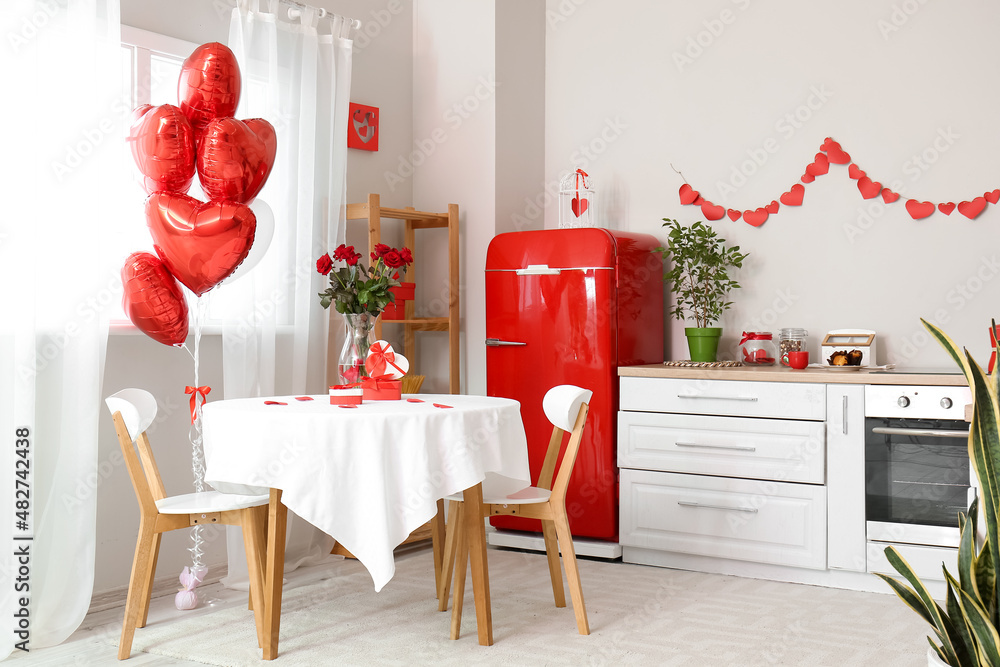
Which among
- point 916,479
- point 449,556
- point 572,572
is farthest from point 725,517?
point 449,556

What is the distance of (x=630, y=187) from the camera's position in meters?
4.74

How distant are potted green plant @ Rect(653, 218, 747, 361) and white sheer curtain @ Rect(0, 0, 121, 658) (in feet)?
8.18

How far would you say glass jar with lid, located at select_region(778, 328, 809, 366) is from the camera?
4125 mm

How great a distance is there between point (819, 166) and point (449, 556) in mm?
2466

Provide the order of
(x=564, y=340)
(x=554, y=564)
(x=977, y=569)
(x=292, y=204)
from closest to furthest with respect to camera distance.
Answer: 1. (x=977, y=569)
2. (x=554, y=564)
3. (x=292, y=204)
4. (x=564, y=340)

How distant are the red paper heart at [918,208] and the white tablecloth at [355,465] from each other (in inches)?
95.4

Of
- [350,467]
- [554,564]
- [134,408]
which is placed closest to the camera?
[350,467]

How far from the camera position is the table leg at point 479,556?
289 cm

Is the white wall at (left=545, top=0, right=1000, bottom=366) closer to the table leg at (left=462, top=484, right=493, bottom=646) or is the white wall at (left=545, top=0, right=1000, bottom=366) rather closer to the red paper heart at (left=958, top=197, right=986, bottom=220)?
the red paper heart at (left=958, top=197, right=986, bottom=220)

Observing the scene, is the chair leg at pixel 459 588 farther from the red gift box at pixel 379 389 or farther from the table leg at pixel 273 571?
the table leg at pixel 273 571

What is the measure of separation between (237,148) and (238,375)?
44.4 inches

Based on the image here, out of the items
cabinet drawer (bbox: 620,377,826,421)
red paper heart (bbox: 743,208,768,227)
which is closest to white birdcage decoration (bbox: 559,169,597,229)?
red paper heart (bbox: 743,208,768,227)

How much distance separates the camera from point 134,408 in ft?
9.49

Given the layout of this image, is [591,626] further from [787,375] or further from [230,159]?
[230,159]
